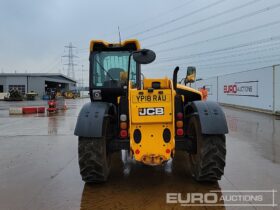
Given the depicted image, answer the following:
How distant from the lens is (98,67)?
264 inches

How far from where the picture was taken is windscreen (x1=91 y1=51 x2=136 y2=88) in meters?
6.68

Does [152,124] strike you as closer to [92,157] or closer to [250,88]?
[92,157]

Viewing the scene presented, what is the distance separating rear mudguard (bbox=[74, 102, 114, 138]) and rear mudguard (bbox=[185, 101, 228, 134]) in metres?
1.57

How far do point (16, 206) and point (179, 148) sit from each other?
2649mm

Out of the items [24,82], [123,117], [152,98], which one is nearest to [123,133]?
[123,117]

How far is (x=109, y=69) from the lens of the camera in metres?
6.75

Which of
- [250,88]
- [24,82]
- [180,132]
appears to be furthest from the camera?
[24,82]

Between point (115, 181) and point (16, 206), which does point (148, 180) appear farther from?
point (16, 206)

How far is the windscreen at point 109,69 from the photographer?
6.68 m

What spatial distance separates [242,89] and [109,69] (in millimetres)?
19881

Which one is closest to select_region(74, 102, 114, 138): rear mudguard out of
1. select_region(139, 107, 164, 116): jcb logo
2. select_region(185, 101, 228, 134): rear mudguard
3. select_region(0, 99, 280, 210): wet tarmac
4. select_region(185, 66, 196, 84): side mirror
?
select_region(139, 107, 164, 116): jcb logo

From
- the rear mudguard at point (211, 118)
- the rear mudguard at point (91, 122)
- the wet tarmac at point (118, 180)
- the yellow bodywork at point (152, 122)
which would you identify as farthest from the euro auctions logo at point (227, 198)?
the rear mudguard at point (91, 122)

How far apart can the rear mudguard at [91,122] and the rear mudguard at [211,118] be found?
61.7 inches

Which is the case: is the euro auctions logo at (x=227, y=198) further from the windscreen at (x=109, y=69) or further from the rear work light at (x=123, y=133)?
the windscreen at (x=109, y=69)
